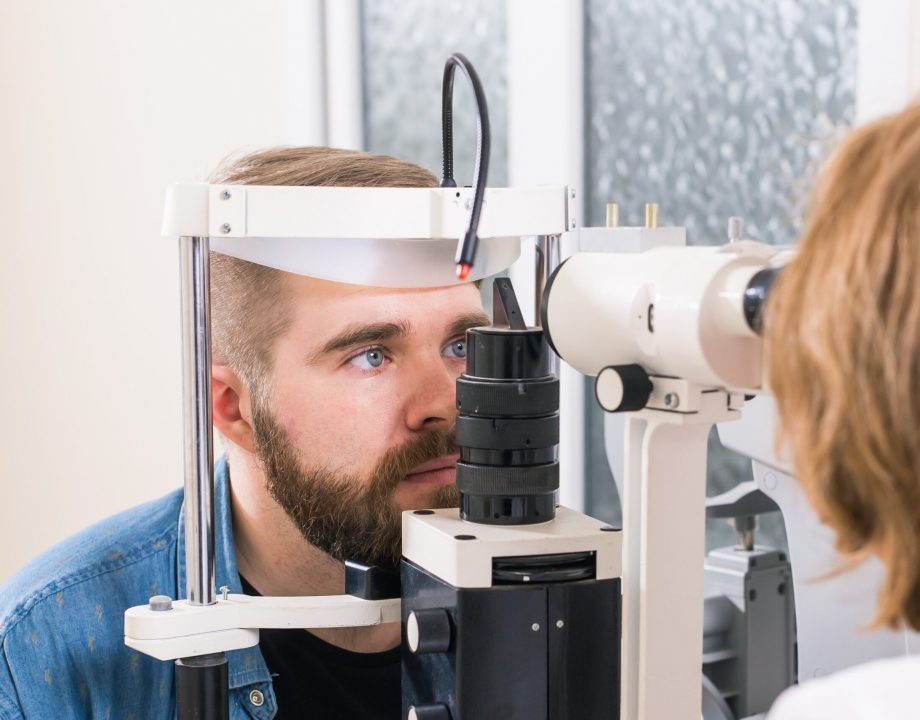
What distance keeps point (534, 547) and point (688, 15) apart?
138 centimetres

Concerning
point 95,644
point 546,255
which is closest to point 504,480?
point 546,255

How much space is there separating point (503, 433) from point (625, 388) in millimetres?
137

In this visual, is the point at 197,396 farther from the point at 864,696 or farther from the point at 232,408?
the point at 864,696

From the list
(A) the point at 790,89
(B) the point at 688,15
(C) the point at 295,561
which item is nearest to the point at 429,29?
(B) the point at 688,15

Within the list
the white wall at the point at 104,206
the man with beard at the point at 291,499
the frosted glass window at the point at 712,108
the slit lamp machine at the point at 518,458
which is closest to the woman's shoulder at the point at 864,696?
the slit lamp machine at the point at 518,458

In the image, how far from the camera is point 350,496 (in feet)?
3.88

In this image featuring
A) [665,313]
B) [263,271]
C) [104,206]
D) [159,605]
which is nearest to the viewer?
[665,313]

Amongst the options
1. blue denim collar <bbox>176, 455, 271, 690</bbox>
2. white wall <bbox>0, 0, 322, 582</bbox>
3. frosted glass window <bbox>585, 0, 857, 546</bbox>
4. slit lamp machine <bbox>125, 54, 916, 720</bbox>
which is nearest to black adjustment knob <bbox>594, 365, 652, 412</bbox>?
slit lamp machine <bbox>125, 54, 916, 720</bbox>

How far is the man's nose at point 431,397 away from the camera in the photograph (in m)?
1.17

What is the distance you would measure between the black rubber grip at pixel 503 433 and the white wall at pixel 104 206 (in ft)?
5.79

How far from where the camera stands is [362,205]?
38.6 inches

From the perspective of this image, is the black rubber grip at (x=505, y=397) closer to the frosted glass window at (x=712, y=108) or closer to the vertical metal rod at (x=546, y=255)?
the vertical metal rod at (x=546, y=255)

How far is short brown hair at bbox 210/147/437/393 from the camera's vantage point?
1.25 meters

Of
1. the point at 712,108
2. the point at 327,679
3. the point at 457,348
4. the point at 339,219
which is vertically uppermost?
the point at 712,108
